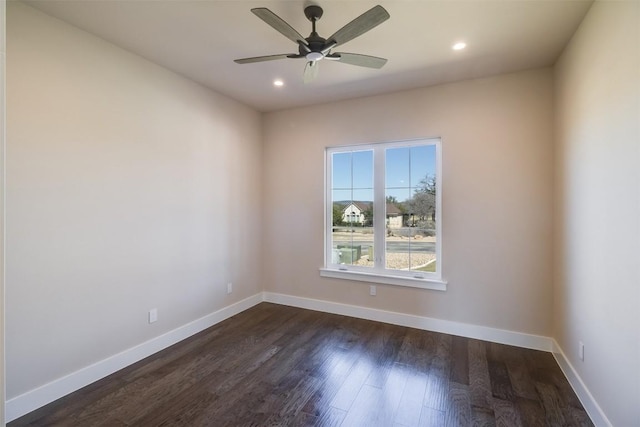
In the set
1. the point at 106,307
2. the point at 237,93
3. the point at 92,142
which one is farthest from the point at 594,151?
the point at 106,307

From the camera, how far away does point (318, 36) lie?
6.47 feet

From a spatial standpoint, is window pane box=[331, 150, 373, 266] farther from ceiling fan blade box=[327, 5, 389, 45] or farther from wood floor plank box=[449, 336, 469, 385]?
ceiling fan blade box=[327, 5, 389, 45]

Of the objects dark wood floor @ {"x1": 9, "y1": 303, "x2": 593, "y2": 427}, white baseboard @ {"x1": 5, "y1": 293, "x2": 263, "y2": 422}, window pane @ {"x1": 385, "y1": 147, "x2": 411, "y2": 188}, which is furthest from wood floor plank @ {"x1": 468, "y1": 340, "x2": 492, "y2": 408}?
white baseboard @ {"x1": 5, "y1": 293, "x2": 263, "y2": 422}

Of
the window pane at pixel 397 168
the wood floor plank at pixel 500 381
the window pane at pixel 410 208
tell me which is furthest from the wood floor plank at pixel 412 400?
the window pane at pixel 397 168

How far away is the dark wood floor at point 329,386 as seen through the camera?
1.94m

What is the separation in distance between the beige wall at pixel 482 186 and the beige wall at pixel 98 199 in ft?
4.97

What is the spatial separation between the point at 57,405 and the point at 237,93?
3.23 metres

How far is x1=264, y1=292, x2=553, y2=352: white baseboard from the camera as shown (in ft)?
9.42

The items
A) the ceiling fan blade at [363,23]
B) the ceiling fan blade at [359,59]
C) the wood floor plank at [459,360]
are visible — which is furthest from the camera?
the wood floor plank at [459,360]

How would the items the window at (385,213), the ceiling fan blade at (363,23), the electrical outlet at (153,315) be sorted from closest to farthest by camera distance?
the ceiling fan blade at (363,23) < the electrical outlet at (153,315) < the window at (385,213)

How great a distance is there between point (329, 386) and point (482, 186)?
2400 mm

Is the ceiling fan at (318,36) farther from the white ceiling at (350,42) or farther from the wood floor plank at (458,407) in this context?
the wood floor plank at (458,407)

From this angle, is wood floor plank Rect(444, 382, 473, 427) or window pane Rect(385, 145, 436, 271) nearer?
wood floor plank Rect(444, 382, 473, 427)

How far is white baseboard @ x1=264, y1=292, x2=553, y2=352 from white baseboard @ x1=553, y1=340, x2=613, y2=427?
0.23 meters
